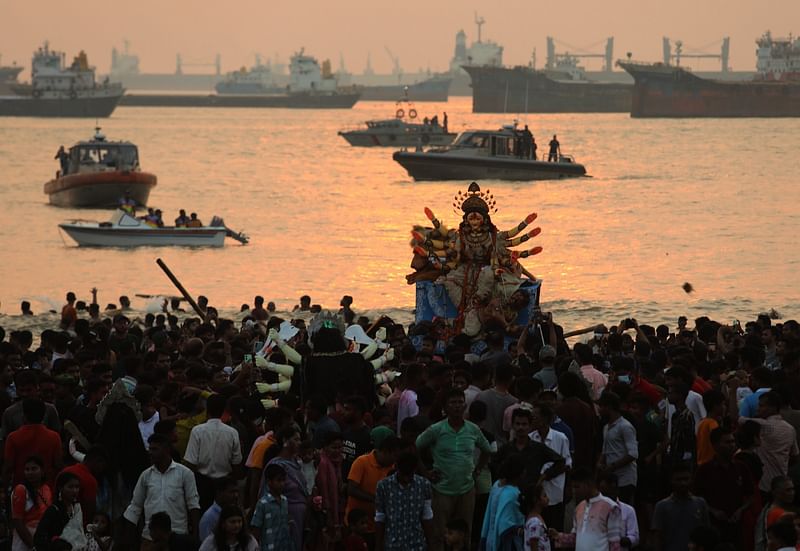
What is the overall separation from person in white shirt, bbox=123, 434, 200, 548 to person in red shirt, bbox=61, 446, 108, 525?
0.21 metres

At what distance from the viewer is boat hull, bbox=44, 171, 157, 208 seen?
5720cm

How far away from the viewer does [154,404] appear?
1031 cm

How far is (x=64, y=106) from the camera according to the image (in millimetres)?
190125

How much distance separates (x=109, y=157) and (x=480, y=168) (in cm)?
1664

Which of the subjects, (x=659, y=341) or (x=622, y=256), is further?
(x=622, y=256)

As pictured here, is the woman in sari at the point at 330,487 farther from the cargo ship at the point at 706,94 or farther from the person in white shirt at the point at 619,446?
the cargo ship at the point at 706,94

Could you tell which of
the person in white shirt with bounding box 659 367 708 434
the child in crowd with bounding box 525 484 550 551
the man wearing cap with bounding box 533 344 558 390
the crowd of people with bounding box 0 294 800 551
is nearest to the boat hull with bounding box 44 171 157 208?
the man wearing cap with bounding box 533 344 558 390

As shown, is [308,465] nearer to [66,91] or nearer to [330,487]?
[330,487]

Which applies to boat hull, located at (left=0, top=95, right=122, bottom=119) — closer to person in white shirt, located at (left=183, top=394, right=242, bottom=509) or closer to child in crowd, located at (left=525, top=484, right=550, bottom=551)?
person in white shirt, located at (left=183, top=394, right=242, bottom=509)

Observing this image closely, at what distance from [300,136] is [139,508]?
144073 mm

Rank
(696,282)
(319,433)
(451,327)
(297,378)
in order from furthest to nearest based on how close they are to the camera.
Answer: (696,282)
(451,327)
(297,378)
(319,433)

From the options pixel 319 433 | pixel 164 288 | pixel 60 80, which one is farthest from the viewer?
Result: pixel 60 80

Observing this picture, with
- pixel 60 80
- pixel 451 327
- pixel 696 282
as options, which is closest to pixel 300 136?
pixel 60 80

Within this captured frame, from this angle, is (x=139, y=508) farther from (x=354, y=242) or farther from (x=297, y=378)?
(x=354, y=242)
